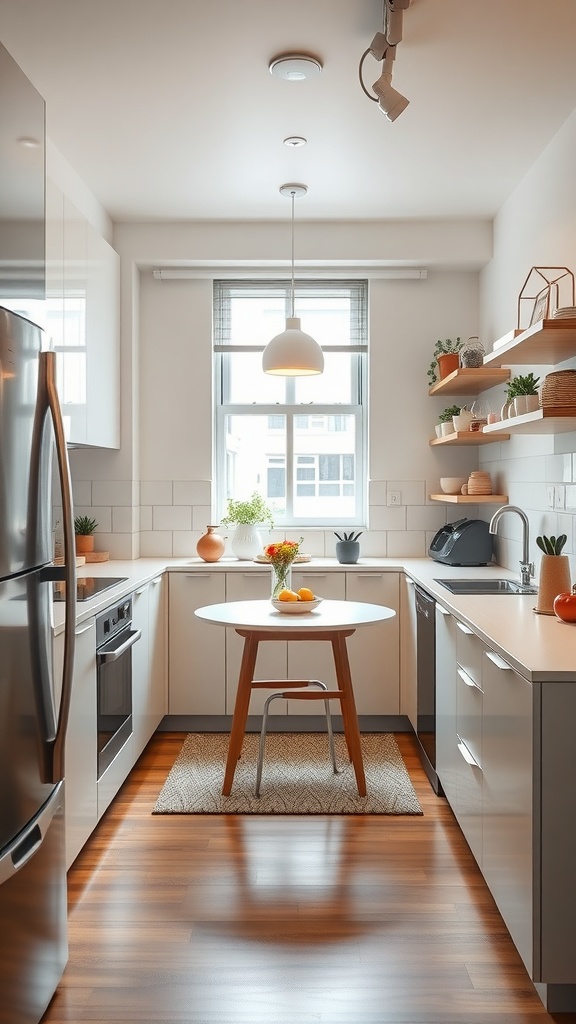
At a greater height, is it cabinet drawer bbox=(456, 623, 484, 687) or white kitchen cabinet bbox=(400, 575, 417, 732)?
cabinet drawer bbox=(456, 623, 484, 687)

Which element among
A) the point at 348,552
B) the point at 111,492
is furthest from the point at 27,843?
the point at 111,492

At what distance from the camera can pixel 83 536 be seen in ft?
14.8

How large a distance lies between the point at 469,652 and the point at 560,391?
3.06 feet

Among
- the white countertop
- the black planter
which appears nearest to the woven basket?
the white countertop

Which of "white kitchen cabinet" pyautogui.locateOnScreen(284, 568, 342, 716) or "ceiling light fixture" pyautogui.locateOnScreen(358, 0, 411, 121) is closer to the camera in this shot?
"ceiling light fixture" pyautogui.locateOnScreen(358, 0, 411, 121)

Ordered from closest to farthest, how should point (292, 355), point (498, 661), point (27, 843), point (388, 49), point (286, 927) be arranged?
point (27, 843) → point (498, 661) → point (286, 927) → point (388, 49) → point (292, 355)

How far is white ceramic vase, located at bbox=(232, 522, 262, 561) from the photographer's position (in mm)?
4707

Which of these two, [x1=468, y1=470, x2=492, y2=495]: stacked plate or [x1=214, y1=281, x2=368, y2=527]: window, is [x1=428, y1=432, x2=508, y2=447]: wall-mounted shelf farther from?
[x1=214, y1=281, x2=368, y2=527]: window

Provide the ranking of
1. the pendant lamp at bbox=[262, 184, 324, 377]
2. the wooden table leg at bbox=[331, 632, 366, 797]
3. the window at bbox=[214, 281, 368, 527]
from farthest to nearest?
the window at bbox=[214, 281, 368, 527] → the pendant lamp at bbox=[262, 184, 324, 377] → the wooden table leg at bbox=[331, 632, 366, 797]

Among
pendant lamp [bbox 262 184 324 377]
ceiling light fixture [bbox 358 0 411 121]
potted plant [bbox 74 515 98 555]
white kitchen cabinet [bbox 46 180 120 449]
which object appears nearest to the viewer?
ceiling light fixture [bbox 358 0 411 121]

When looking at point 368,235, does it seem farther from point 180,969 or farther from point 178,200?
point 180,969

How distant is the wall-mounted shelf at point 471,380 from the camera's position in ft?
13.5

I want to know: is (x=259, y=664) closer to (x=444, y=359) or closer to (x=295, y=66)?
(x=444, y=359)

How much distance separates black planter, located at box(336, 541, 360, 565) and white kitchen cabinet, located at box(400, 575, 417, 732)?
1.00 feet
